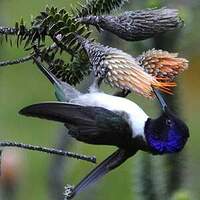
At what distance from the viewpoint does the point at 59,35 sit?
2.59 m

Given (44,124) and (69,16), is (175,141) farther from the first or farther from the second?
(44,124)

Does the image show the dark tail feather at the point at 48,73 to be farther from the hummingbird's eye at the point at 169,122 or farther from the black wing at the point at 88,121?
the hummingbird's eye at the point at 169,122

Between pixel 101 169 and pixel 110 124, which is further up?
pixel 110 124

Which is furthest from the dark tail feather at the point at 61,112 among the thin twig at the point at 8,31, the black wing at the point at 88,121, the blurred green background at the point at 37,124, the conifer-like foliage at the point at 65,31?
the blurred green background at the point at 37,124

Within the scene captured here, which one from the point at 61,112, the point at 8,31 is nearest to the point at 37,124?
the point at 61,112

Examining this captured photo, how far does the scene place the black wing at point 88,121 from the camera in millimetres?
2799

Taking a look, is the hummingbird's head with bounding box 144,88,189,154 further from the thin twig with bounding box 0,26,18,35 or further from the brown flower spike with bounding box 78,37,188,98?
the thin twig with bounding box 0,26,18,35

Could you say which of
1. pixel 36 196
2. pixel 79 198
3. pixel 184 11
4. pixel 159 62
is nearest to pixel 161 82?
pixel 159 62

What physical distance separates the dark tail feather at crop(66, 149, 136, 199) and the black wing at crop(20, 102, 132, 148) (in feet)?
0.13

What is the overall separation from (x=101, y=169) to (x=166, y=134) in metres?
0.24

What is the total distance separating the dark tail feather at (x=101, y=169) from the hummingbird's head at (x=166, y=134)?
0.30 feet

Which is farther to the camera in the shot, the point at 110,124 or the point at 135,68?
the point at 110,124

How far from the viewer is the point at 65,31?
2580 millimetres

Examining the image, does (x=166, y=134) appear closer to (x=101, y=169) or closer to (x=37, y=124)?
(x=101, y=169)
